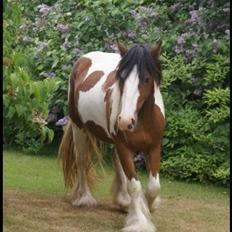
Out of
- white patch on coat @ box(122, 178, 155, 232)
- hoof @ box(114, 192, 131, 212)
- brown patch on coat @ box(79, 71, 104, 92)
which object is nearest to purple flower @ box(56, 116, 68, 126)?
brown patch on coat @ box(79, 71, 104, 92)

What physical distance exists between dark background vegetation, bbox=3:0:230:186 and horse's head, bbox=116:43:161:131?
5.61 feet

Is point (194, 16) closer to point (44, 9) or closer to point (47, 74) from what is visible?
point (47, 74)

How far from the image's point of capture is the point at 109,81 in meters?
5.80

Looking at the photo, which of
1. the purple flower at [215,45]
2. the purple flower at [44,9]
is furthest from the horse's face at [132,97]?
the purple flower at [44,9]

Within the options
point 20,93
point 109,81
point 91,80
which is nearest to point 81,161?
point 91,80

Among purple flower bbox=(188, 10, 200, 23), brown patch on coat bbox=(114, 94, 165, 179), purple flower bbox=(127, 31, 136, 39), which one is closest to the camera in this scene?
brown patch on coat bbox=(114, 94, 165, 179)

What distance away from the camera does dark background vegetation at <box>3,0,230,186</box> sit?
780cm

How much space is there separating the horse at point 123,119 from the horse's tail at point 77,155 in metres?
0.01

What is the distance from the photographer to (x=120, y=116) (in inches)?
194

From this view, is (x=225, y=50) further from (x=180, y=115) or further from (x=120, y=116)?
(x=120, y=116)

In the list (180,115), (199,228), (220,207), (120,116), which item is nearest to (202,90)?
(180,115)

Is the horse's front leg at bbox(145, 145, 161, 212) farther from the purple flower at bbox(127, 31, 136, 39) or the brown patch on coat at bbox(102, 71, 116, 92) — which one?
the purple flower at bbox(127, 31, 136, 39)

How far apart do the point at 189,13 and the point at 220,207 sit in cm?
309

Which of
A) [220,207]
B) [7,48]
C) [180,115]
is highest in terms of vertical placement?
[7,48]
